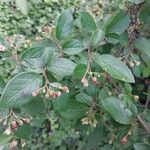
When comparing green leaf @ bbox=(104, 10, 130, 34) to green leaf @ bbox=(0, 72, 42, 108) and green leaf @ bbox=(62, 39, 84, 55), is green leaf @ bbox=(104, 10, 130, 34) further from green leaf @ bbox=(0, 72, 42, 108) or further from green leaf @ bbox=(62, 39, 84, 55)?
green leaf @ bbox=(0, 72, 42, 108)

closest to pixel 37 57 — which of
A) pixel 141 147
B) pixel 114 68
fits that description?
pixel 114 68

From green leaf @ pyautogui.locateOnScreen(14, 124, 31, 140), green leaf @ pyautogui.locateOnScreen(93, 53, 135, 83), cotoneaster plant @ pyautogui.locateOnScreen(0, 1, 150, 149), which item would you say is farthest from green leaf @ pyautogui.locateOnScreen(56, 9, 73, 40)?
green leaf @ pyautogui.locateOnScreen(14, 124, 31, 140)

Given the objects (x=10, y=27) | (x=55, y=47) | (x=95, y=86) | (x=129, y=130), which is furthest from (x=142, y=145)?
(x=10, y=27)

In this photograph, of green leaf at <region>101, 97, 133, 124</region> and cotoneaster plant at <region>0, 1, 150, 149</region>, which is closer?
cotoneaster plant at <region>0, 1, 150, 149</region>

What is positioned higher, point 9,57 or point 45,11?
point 9,57

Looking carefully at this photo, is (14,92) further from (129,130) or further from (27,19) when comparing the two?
(27,19)

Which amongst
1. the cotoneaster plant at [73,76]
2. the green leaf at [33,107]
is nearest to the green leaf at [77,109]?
the cotoneaster plant at [73,76]
